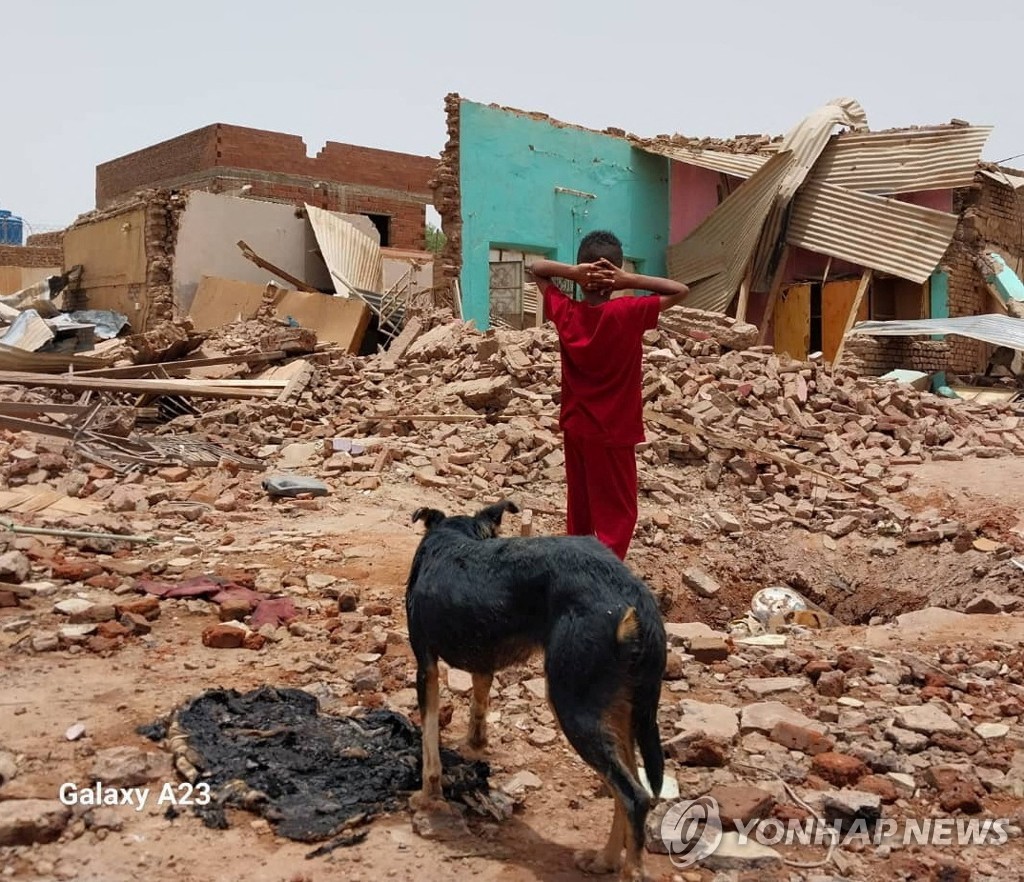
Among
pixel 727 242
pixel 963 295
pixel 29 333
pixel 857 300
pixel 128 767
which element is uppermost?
pixel 727 242

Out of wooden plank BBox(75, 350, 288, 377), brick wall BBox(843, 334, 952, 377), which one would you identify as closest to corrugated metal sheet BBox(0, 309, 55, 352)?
wooden plank BBox(75, 350, 288, 377)

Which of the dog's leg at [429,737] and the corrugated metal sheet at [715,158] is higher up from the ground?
the corrugated metal sheet at [715,158]

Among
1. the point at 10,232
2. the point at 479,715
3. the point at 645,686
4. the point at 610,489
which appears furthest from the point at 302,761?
the point at 10,232

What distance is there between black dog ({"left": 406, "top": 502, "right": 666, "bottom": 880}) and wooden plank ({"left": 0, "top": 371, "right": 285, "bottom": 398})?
336 inches

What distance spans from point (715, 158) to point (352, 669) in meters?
15.5

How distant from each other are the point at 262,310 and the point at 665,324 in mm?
7291

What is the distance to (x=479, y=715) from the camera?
124 inches

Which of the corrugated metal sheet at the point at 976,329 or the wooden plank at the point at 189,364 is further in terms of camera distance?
the corrugated metal sheet at the point at 976,329

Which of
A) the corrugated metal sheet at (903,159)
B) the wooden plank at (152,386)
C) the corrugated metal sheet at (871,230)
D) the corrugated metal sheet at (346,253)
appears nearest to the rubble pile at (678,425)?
the wooden plank at (152,386)

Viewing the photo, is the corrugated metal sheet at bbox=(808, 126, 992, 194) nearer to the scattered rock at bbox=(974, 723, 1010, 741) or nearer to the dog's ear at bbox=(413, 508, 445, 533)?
the scattered rock at bbox=(974, 723, 1010, 741)

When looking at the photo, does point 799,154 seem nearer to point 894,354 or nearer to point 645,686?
point 894,354

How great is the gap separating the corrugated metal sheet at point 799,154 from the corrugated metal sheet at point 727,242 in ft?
0.52

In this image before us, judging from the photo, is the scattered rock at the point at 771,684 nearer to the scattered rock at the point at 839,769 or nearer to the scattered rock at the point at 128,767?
the scattered rock at the point at 839,769

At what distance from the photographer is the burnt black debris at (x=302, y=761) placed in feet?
8.81
